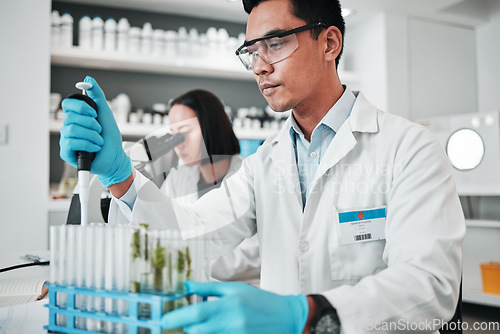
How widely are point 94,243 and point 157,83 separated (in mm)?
3325

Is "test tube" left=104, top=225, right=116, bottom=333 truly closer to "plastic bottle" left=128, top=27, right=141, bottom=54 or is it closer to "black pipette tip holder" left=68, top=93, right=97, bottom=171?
"black pipette tip holder" left=68, top=93, right=97, bottom=171

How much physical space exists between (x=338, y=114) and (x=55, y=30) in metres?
2.65

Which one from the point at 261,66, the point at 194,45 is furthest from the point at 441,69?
the point at 261,66

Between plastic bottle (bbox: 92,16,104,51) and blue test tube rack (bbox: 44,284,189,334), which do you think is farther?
plastic bottle (bbox: 92,16,104,51)

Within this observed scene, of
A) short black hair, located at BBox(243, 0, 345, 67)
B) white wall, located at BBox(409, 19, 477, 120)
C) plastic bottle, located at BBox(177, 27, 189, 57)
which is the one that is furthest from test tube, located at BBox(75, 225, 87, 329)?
white wall, located at BBox(409, 19, 477, 120)

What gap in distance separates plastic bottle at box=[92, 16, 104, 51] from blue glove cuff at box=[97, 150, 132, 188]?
2508mm

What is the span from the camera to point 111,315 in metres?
0.66

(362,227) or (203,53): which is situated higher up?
(203,53)

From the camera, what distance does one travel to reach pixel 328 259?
1.20m

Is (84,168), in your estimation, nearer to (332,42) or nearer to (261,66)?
(261,66)

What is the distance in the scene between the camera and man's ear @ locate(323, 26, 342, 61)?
4.53 ft

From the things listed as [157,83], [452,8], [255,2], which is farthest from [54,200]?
[452,8]

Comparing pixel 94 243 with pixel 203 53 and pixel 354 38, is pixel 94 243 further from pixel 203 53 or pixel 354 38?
pixel 354 38

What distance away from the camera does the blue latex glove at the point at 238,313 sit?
0.61m
